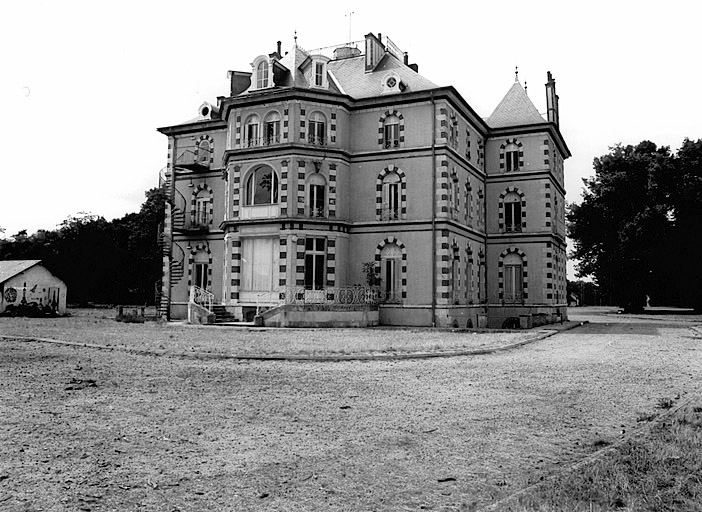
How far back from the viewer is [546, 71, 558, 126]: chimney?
3909 centimetres

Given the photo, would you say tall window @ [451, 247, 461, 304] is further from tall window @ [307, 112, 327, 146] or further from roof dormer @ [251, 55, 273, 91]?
roof dormer @ [251, 55, 273, 91]

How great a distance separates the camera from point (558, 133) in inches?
1519

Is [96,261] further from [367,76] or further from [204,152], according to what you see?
[367,76]

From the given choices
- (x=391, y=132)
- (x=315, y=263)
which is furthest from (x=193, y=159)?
(x=391, y=132)

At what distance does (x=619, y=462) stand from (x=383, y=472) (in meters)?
2.27

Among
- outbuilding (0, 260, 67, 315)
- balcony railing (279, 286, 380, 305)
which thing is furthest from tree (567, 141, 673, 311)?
outbuilding (0, 260, 67, 315)

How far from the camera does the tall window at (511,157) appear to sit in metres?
36.6

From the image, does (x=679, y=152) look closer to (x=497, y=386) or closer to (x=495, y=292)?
(x=495, y=292)

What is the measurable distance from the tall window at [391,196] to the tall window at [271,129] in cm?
568

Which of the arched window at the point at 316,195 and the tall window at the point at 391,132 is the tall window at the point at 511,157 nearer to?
the tall window at the point at 391,132

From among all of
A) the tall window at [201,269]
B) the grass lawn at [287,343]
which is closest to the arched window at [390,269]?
the grass lawn at [287,343]

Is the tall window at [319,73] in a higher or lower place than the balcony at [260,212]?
higher

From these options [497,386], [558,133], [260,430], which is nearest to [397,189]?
[558,133]

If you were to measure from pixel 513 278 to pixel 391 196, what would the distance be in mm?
10394
